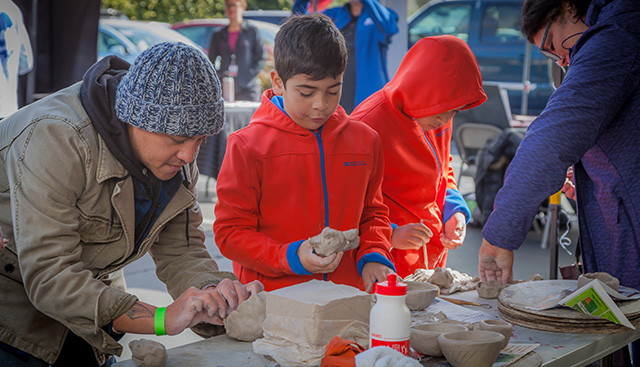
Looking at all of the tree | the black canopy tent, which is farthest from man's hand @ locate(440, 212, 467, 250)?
the tree

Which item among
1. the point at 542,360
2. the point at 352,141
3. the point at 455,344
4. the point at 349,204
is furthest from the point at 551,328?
the point at 352,141

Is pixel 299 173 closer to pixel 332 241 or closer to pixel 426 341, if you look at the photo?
pixel 332 241

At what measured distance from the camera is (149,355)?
1429mm

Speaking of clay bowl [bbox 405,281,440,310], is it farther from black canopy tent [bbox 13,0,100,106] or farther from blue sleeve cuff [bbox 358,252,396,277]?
black canopy tent [bbox 13,0,100,106]

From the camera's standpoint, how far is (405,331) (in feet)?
4.49

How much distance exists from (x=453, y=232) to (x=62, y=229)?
1634 mm

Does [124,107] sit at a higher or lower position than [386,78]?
higher

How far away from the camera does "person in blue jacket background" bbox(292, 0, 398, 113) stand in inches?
228

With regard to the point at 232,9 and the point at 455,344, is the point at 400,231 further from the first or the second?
the point at 232,9

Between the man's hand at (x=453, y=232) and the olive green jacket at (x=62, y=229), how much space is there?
1119mm

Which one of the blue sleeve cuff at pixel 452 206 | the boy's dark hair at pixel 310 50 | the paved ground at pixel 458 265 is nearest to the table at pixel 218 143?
the paved ground at pixel 458 265

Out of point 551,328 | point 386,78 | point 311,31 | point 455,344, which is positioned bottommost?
point 386,78

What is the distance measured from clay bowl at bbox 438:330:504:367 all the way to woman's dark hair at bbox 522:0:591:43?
3.98 ft

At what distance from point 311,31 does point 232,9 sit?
658cm
